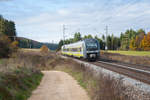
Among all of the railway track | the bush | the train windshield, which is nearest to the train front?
the train windshield

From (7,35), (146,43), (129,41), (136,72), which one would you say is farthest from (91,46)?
(129,41)

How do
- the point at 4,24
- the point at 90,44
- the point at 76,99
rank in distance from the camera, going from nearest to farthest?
the point at 76,99 < the point at 90,44 < the point at 4,24

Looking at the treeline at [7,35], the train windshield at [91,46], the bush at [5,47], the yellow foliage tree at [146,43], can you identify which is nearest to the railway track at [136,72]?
the train windshield at [91,46]

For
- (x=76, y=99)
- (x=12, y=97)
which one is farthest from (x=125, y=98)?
(x=12, y=97)

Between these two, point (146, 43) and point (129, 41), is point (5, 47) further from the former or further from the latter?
point (129, 41)

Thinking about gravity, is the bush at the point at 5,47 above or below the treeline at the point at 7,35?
below

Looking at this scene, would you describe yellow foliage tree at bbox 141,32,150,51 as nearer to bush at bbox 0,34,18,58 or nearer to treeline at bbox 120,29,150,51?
treeline at bbox 120,29,150,51

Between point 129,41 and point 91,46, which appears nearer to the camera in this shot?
point 91,46

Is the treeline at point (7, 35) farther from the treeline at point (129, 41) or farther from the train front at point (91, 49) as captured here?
the treeline at point (129, 41)

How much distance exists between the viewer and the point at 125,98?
5.49m

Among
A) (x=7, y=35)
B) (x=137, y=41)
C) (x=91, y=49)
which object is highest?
(x=137, y=41)

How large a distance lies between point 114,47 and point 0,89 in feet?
369

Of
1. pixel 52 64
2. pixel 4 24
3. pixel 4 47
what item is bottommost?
pixel 52 64

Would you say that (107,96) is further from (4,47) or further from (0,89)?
(4,47)
